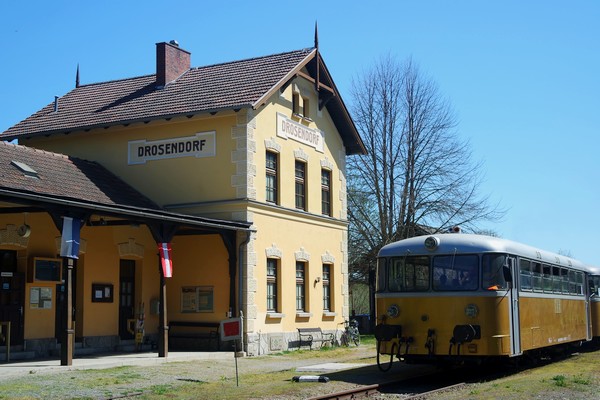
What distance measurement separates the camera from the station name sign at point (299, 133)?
2406cm

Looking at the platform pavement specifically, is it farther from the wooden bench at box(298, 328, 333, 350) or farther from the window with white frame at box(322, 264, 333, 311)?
the window with white frame at box(322, 264, 333, 311)

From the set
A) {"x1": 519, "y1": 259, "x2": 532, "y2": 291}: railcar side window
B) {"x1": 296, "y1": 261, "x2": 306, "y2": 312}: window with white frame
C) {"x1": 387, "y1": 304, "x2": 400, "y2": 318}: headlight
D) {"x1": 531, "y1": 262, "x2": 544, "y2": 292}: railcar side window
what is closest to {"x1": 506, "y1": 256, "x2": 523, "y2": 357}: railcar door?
{"x1": 519, "y1": 259, "x2": 532, "y2": 291}: railcar side window

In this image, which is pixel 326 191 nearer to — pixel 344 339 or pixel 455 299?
pixel 344 339

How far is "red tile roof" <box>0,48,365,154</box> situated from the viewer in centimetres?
2280

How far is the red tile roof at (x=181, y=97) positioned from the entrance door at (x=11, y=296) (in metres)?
6.18

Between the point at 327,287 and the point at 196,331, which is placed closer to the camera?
the point at 196,331

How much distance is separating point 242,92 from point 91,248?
234 inches

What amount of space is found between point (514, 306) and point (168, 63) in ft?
48.7

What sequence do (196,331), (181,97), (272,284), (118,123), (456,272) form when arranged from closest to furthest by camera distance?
1. (456,272)
2. (196,331)
3. (272,284)
4. (118,123)
5. (181,97)

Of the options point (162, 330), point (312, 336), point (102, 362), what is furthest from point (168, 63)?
point (102, 362)

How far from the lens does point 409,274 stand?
15.3 meters

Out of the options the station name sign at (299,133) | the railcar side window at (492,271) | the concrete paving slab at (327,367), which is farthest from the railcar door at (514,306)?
the station name sign at (299,133)

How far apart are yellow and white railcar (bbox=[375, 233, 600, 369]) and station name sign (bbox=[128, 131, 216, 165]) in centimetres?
851

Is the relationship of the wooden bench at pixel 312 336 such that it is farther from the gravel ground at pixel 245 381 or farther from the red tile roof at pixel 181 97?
the red tile roof at pixel 181 97
